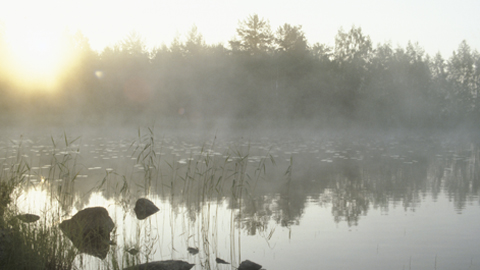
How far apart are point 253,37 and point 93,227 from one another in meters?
39.7

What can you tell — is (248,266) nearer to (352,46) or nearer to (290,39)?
(290,39)

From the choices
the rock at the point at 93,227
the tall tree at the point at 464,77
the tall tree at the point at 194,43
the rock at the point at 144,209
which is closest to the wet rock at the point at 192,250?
the rock at the point at 93,227

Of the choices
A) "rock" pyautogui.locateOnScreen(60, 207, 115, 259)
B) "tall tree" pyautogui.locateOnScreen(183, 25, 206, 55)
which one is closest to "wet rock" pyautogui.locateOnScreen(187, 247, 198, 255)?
"rock" pyautogui.locateOnScreen(60, 207, 115, 259)

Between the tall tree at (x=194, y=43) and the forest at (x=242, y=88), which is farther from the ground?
the tall tree at (x=194, y=43)

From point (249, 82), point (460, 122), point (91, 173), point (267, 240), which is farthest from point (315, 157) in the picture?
point (460, 122)

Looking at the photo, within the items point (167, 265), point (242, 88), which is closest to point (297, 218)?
point (167, 265)

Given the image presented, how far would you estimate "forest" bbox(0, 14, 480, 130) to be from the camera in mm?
41750

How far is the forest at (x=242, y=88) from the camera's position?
41750 millimetres

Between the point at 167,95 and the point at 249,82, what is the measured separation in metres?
8.68

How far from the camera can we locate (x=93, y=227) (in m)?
6.21

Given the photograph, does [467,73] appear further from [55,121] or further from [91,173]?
[91,173]

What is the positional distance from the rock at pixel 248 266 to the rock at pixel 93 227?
1.95 metres

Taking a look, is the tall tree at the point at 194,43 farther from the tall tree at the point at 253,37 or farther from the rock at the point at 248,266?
the rock at the point at 248,266

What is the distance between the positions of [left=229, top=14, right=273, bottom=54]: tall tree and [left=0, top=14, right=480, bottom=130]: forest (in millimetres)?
106
